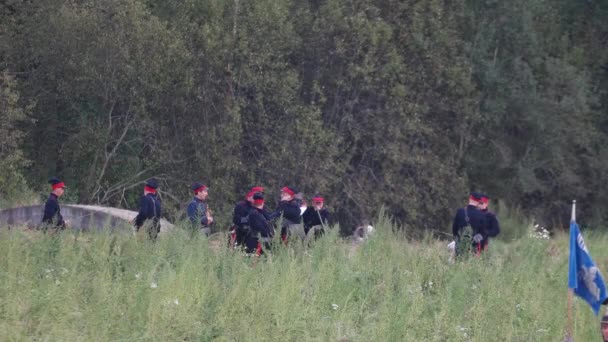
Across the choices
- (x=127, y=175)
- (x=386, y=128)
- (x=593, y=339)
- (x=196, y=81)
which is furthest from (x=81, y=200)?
(x=593, y=339)

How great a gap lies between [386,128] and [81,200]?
8.67m

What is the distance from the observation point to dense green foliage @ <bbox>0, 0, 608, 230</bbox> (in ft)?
83.6

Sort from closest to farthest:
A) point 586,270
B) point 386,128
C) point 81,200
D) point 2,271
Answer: point 2,271 < point 586,270 < point 81,200 < point 386,128

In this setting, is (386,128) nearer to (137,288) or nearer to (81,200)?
(81,200)

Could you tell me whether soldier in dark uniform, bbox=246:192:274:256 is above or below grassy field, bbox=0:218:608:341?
below

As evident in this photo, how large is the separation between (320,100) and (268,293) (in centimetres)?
1821

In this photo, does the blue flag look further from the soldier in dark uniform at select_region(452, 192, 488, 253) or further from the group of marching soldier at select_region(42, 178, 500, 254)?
the soldier in dark uniform at select_region(452, 192, 488, 253)

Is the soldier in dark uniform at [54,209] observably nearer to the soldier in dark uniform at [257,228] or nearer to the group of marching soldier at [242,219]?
the group of marching soldier at [242,219]

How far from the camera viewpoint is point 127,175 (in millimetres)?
26922

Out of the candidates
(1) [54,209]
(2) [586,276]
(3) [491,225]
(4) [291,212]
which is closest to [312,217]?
(4) [291,212]

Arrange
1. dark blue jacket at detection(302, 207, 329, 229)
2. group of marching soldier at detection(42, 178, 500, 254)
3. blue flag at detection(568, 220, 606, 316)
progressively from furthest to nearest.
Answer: dark blue jacket at detection(302, 207, 329, 229), group of marching soldier at detection(42, 178, 500, 254), blue flag at detection(568, 220, 606, 316)

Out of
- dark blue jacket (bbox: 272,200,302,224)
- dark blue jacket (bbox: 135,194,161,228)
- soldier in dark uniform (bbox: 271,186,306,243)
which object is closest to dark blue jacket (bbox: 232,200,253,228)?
soldier in dark uniform (bbox: 271,186,306,243)

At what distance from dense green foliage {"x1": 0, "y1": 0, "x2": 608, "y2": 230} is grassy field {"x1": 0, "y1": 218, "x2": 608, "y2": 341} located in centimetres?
1245

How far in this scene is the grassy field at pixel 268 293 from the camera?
9.52 metres
